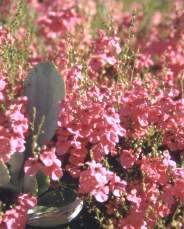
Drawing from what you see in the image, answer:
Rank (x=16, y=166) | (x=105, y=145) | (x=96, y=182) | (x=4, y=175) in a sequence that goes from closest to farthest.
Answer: (x=96, y=182) → (x=105, y=145) → (x=4, y=175) → (x=16, y=166)

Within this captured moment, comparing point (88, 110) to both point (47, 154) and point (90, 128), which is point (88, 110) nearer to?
point (90, 128)

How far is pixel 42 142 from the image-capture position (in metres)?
2.25

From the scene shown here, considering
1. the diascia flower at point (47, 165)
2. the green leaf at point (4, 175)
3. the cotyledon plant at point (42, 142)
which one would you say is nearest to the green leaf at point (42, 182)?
the cotyledon plant at point (42, 142)

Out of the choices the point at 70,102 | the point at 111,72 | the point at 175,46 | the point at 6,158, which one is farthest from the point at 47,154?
the point at 175,46

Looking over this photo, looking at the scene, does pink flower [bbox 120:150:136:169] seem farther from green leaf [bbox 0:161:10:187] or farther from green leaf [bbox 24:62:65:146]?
green leaf [bbox 0:161:10:187]

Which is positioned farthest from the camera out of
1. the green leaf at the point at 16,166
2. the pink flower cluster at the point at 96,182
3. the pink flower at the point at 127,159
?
the green leaf at the point at 16,166

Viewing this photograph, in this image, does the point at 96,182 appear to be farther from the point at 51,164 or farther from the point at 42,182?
the point at 42,182

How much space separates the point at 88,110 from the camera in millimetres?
2100

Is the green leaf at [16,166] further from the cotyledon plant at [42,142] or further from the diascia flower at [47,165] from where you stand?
the diascia flower at [47,165]

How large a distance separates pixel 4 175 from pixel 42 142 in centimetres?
20

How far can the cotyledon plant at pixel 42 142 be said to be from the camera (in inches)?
85.4

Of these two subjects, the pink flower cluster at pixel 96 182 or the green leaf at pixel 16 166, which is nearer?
the pink flower cluster at pixel 96 182

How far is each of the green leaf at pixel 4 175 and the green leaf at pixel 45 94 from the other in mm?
190

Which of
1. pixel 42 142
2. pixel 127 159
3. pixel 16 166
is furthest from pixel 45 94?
pixel 127 159
